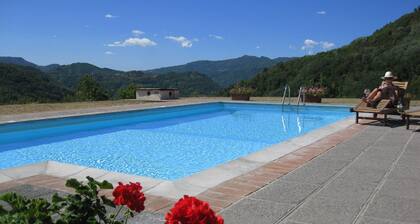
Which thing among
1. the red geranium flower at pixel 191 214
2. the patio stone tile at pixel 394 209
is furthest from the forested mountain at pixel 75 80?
the red geranium flower at pixel 191 214

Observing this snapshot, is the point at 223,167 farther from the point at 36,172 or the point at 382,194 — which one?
the point at 36,172

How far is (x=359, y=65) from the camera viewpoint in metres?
31.4

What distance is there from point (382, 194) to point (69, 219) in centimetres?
269

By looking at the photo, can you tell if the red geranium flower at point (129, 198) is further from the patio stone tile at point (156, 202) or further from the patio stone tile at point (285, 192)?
the patio stone tile at point (285, 192)

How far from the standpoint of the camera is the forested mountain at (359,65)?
27.4 m

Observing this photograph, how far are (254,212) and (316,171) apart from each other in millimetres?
1431

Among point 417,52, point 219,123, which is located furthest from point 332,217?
point 417,52

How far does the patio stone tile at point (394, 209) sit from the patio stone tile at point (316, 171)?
65 centimetres

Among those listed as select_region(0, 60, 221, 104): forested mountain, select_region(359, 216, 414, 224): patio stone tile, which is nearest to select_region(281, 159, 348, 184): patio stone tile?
select_region(359, 216, 414, 224): patio stone tile

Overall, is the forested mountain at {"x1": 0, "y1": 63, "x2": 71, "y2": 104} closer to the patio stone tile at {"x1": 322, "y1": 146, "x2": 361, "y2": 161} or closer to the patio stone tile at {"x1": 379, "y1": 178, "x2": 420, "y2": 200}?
the patio stone tile at {"x1": 322, "y1": 146, "x2": 361, "y2": 161}

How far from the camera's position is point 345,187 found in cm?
337

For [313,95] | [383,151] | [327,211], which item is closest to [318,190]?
[327,211]

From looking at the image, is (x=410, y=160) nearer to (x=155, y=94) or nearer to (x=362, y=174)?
(x=362, y=174)

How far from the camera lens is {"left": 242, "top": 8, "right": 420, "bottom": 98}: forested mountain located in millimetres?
27375
